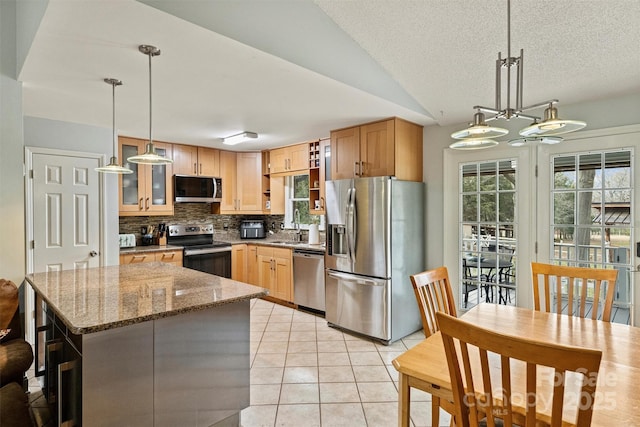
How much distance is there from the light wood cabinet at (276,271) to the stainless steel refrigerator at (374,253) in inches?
35.1

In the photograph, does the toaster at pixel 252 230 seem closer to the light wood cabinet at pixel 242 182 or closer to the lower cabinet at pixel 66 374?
the light wood cabinet at pixel 242 182

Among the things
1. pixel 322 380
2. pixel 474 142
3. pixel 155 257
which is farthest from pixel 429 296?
pixel 155 257

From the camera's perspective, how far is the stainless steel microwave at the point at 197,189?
4840 mm

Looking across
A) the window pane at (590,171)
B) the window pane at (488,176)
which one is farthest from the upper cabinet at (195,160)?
the window pane at (590,171)

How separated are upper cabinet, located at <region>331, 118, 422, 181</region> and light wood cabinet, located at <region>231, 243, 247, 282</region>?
6.58 ft

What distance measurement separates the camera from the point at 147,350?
1769mm

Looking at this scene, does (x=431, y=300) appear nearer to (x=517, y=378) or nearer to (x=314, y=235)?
(x=517, y=378)

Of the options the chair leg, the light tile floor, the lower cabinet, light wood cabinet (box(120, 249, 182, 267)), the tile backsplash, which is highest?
the tile backsplash

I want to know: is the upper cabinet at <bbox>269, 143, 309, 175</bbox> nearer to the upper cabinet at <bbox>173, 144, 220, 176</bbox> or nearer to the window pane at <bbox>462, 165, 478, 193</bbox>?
the upper cabinet at <bbox>173, 144, 220, 176</bbox>

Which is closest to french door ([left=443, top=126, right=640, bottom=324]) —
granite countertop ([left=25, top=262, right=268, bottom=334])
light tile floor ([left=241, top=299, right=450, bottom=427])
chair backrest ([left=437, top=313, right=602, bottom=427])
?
light tile floor ([left=241, top=299, right=450, bottom=427])

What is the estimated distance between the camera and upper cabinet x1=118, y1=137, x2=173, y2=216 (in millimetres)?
4402

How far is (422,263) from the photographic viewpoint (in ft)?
12.7

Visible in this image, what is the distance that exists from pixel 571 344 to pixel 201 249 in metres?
4.18

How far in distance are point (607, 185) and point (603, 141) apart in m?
0.36
